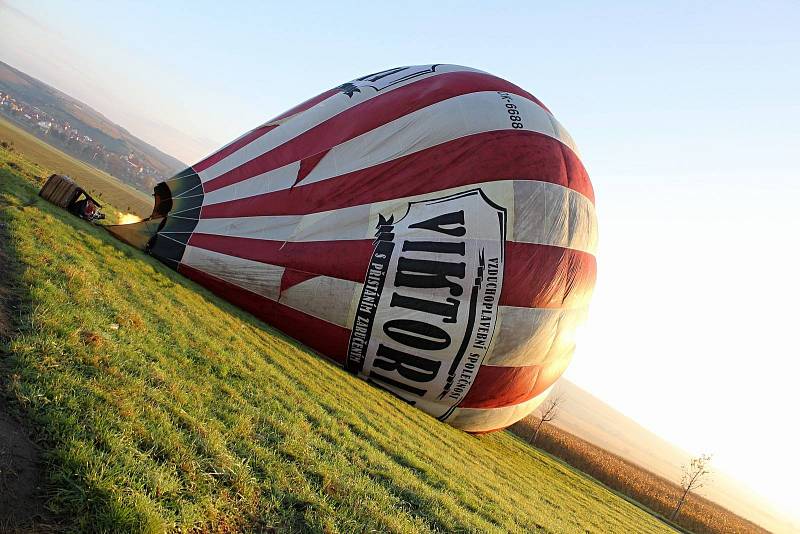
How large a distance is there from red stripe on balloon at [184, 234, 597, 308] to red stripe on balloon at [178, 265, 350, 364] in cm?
78

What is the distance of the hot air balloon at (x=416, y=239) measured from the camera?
27.3ft

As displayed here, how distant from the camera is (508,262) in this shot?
8.42 meters

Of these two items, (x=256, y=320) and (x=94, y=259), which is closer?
(x=94, y=259)

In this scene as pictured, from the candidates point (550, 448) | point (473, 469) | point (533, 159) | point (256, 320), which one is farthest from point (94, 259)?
point (550, 448)

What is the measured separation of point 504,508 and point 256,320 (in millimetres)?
6052

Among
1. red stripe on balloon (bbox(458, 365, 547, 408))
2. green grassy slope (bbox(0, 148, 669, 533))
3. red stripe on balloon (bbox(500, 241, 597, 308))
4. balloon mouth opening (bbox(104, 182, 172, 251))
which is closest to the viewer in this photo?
green grassy slope (bbox(0, 148, 669, 533))

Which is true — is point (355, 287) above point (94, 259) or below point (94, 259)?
above

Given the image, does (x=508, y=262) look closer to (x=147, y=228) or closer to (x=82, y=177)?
(x=147, y=228)

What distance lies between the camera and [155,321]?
20.0 feet

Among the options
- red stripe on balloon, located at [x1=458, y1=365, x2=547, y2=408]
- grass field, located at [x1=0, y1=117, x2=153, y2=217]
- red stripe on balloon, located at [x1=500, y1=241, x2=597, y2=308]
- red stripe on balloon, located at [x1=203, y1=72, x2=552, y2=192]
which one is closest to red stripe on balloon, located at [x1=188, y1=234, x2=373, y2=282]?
red stripe on balloon, located at [x1=203, y1=72, x2=552, y2=192]

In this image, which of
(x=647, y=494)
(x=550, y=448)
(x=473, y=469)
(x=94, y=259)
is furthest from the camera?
(x=550, y=448)

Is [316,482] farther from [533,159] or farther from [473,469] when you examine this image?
[533,159]

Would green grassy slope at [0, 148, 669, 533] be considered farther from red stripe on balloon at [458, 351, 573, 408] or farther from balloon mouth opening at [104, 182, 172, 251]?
balloon mouth opening at [104, 182, 172, 251]

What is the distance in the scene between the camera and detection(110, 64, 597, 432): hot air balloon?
27.3 feet
